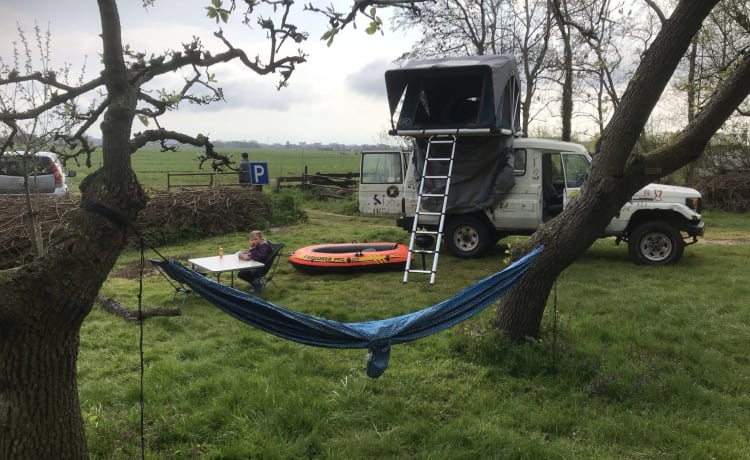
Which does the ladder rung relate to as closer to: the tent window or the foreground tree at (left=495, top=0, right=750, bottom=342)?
the tent window

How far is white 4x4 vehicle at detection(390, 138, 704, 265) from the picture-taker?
9586 mm

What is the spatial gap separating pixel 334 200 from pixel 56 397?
57.7 feet

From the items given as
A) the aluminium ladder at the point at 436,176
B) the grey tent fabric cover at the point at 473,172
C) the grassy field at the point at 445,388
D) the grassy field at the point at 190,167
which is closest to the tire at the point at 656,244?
the grassy field at the point at 445,388

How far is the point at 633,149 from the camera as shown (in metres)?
4.74

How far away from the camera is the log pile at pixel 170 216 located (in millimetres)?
10453

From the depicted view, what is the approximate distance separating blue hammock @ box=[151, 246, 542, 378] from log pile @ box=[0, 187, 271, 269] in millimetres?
8112

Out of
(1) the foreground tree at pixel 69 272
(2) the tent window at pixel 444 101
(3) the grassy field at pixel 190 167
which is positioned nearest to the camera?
(1) the foreground tree at pixel 69 272

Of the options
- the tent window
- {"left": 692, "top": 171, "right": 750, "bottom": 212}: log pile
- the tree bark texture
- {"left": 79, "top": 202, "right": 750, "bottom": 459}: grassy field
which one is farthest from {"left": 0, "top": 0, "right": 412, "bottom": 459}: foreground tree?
{"left": 692, "top": 171, "right": 750, "bottom": 212}: log pile

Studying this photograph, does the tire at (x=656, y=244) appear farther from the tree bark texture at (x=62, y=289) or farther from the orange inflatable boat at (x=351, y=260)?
the tree bark texture at (x=62, y=289)

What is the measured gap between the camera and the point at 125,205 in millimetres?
2770

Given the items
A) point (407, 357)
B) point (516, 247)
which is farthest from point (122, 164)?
point (516, 247)

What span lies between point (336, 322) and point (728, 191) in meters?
16.9

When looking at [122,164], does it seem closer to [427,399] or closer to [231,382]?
[231,382]

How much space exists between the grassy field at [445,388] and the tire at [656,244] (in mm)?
2191
